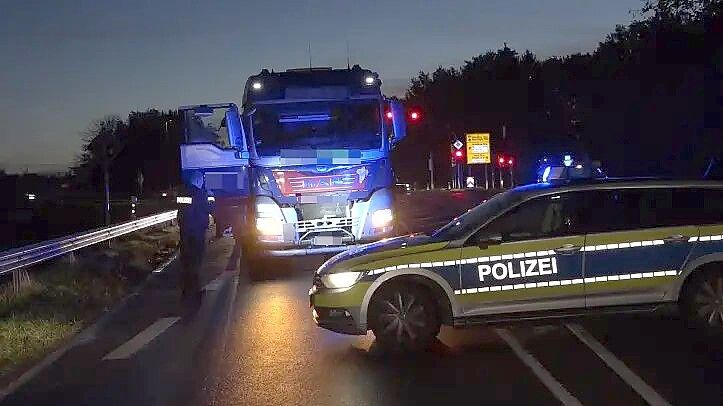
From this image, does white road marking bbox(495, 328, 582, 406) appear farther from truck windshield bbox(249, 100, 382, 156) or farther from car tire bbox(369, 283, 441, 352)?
truck windshield bbox(249, 100, 382, 156)

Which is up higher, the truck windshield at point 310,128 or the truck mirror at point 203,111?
the truck mirror at point 203,111

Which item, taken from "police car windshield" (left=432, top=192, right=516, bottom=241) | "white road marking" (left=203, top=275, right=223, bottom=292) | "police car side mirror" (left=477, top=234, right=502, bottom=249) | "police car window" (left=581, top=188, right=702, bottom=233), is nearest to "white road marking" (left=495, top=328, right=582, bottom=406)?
"police car side mirror" (left=477, top=234, right=502, bottom=249)

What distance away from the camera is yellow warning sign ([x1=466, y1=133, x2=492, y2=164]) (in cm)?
7506

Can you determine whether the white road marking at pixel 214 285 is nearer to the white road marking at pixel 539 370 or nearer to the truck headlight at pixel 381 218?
the truck headlight at pixel 381 218

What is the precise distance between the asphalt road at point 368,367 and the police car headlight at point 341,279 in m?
0.70

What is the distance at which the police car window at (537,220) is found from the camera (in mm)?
9523

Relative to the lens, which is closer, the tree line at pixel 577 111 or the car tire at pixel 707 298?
the car tire at pixel 707 298

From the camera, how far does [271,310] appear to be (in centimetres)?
1320

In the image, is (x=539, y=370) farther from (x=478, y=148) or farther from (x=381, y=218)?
(x=478, y=148)

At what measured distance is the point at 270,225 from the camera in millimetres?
16344

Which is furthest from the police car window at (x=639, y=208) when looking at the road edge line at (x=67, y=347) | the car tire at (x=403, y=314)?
the road edge line at (x=67, y=347)

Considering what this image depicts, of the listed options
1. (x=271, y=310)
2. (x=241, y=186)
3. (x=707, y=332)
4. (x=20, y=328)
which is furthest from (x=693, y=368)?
(x=241, y=186)

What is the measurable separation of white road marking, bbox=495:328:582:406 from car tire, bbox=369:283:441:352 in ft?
2.85

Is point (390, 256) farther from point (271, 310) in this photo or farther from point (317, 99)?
point (317, 99)
